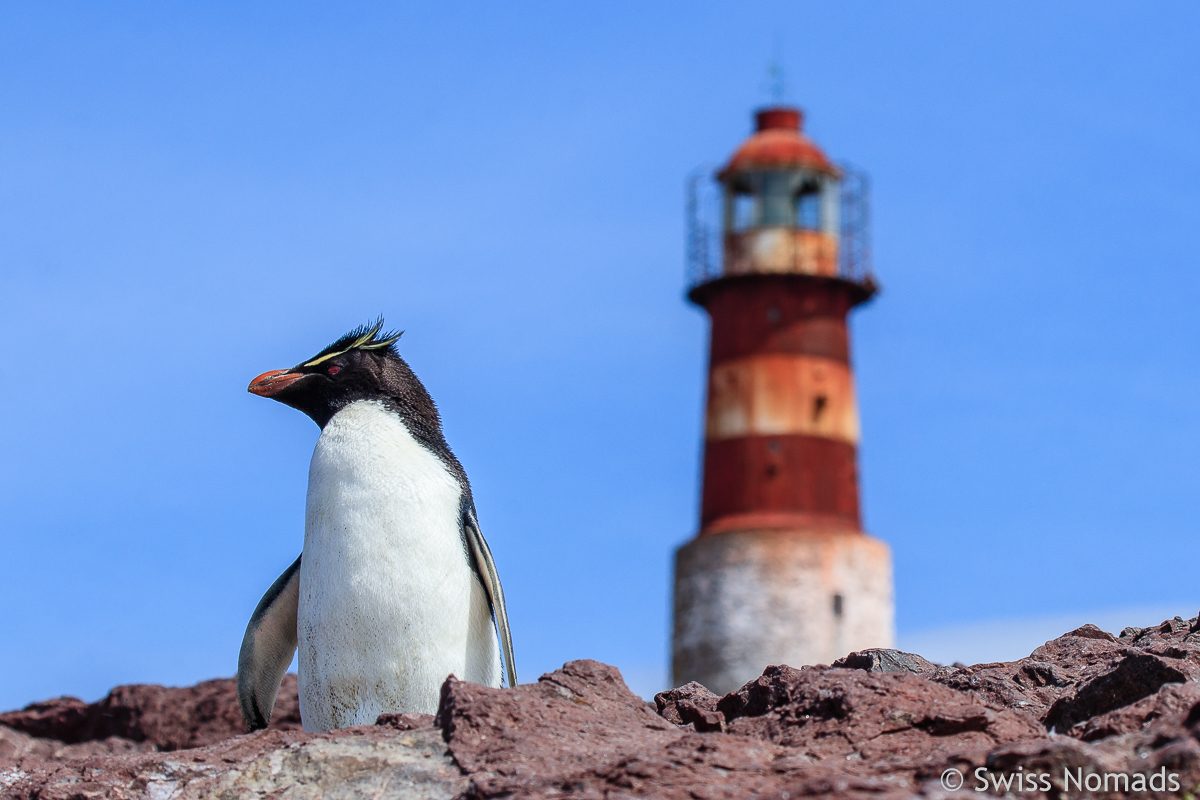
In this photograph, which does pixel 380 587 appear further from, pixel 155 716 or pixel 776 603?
pixel 776 603

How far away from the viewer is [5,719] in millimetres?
10805

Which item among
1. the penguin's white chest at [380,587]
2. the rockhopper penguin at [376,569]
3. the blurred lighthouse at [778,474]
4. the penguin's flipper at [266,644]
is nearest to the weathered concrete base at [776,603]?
the blurred lighthouse at [778,474]

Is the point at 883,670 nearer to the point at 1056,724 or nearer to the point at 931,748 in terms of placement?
the point at 1056,724

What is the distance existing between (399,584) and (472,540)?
0.43 metres

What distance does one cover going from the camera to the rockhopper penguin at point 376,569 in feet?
21.4

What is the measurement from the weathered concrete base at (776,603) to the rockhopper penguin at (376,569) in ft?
86.8

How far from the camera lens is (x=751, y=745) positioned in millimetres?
4285

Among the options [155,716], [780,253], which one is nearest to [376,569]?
[155,716]

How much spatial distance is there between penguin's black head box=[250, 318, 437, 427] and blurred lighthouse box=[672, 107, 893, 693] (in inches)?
1026

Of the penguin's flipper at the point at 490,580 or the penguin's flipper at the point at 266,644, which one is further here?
the penguin's flipper at the point at 266,644

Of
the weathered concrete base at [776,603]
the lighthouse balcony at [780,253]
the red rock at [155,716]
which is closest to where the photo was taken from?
the red rock at [155,716]

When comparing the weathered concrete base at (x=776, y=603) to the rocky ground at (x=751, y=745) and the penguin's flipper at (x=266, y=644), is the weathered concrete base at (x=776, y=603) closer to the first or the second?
the penguin's flipper at (x=266, y=644)

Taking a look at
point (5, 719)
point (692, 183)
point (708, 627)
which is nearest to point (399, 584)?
point (5, 719)

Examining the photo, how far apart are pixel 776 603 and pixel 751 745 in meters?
29.5
